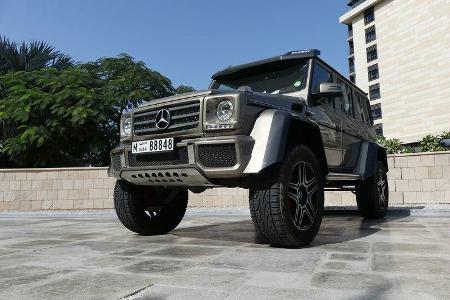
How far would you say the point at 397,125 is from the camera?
55906 millimetres

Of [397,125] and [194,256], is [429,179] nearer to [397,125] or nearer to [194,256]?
[194,256]

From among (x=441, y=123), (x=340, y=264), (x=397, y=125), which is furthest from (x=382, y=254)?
(x=397, y=125)

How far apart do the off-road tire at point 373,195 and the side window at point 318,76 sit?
Result: 1.93 metres

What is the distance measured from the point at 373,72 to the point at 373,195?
6104 centimetres

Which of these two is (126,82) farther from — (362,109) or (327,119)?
(327,119)

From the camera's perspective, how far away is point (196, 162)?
11.6ft

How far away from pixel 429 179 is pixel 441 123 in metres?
44.6

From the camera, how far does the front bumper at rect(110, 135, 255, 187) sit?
11.1ft

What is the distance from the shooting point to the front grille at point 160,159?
3.66 meters

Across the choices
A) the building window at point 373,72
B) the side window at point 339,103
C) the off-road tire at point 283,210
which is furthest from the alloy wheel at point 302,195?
the building window at point 373,72

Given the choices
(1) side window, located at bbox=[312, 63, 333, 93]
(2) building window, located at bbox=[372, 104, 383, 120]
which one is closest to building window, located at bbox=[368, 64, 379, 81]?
(2) building window, located at bbox=[372, 104, 383, 120]

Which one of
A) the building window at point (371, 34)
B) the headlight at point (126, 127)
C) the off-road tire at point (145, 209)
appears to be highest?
the building window at point (371, 34)

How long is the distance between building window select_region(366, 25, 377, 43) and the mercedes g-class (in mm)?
63547

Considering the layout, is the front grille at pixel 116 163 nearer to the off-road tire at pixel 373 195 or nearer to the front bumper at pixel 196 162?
the front bumper at pixel 196 162
